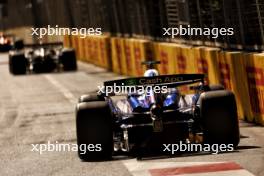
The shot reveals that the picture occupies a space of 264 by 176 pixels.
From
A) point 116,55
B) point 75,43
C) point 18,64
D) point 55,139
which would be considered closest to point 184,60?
point 55,139

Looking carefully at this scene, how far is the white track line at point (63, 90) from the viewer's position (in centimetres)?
2084

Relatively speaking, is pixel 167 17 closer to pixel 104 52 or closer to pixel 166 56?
pixel 166 56

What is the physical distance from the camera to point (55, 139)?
13.7 metres

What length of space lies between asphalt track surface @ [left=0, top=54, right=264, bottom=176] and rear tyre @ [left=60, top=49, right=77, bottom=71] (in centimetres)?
563

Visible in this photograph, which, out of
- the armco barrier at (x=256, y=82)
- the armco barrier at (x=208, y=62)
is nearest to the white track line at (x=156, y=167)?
the armco barrier at (x=256, y=82)

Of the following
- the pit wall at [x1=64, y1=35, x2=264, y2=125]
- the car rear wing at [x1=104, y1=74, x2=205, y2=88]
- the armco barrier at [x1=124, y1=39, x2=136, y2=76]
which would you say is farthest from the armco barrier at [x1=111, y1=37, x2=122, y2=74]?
the car rear wing at [x1=104, y1=74, x2=205, y2=88]

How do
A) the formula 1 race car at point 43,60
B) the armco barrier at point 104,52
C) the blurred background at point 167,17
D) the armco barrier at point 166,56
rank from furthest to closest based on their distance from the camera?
the formula 1 race car at point 43,60
the armco barrier at point 104,52
the armco barrier at point 166,56
the blurred background at point 167,17

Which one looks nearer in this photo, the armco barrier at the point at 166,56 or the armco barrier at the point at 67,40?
the armco barrier at the point at 166,56

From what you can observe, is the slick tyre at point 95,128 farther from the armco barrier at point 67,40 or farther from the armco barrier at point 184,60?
the armco barrier at point 67,40

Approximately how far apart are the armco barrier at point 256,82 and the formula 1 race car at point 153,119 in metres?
1.76

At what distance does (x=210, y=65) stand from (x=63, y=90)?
26.0 ft

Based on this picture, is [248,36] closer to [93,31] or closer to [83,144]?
[83,144]

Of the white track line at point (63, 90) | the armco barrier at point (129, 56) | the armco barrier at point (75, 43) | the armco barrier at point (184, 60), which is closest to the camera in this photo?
the armco barrier at point (184, 60)

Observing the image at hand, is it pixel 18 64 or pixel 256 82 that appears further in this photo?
pixel 18 64
